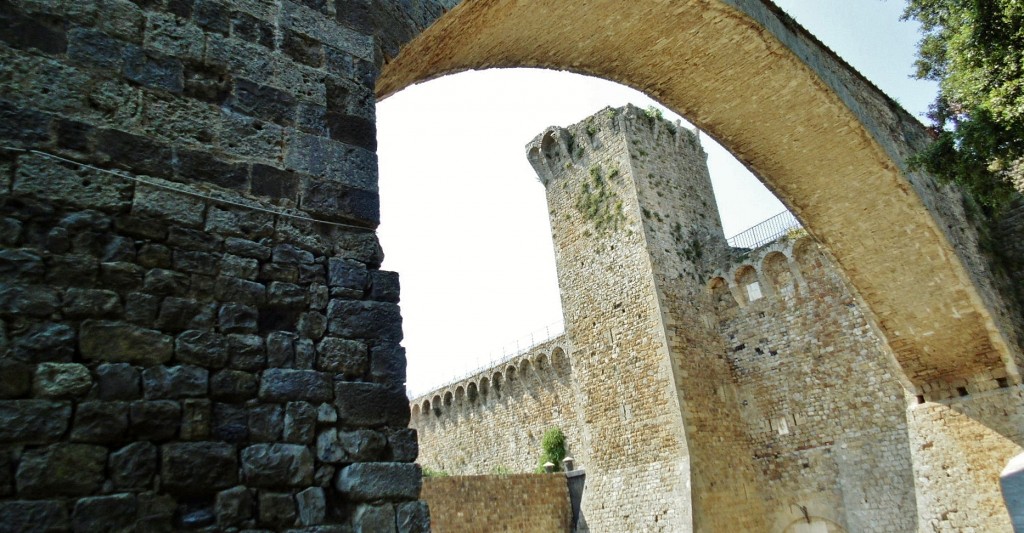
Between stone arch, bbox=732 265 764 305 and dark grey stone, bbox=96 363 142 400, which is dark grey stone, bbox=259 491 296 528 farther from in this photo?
stone arch, bbox=732 265 764 305

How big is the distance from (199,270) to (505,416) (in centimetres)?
1759

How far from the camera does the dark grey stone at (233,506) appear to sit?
2.16m

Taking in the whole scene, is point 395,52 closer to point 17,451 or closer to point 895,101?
point 17,451

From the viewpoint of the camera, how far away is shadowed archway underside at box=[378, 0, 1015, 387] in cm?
562

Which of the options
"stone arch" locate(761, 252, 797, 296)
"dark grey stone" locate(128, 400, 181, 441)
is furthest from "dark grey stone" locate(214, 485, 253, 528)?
"stone arch" locate(761, 252, 797, 296)

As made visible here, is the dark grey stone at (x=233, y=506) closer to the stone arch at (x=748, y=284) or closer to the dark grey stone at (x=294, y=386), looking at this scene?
the dark grey stone at (x=294, y=386)

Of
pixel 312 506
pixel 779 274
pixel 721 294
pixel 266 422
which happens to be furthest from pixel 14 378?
pixel 721 294

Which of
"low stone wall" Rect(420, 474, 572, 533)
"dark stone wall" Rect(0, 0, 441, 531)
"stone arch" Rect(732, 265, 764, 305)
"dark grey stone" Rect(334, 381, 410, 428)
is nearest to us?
"dark stone wall" Rect(0, 0, 441, 531)

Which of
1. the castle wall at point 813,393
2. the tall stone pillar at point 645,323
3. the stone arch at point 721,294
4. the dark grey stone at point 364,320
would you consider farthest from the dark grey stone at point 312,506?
the stone arch at point 721,294

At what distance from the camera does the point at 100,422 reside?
81.2 inches

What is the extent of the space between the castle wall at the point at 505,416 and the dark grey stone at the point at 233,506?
14.2 metres

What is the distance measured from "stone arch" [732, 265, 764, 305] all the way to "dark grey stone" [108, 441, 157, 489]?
43.5 ft

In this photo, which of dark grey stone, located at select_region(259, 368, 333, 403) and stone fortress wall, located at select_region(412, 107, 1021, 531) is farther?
stone fortress wall, located at select_region(412, 107, 1021, 531)

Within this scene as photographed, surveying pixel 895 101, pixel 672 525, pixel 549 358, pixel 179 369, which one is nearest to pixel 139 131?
pixel 179 369
